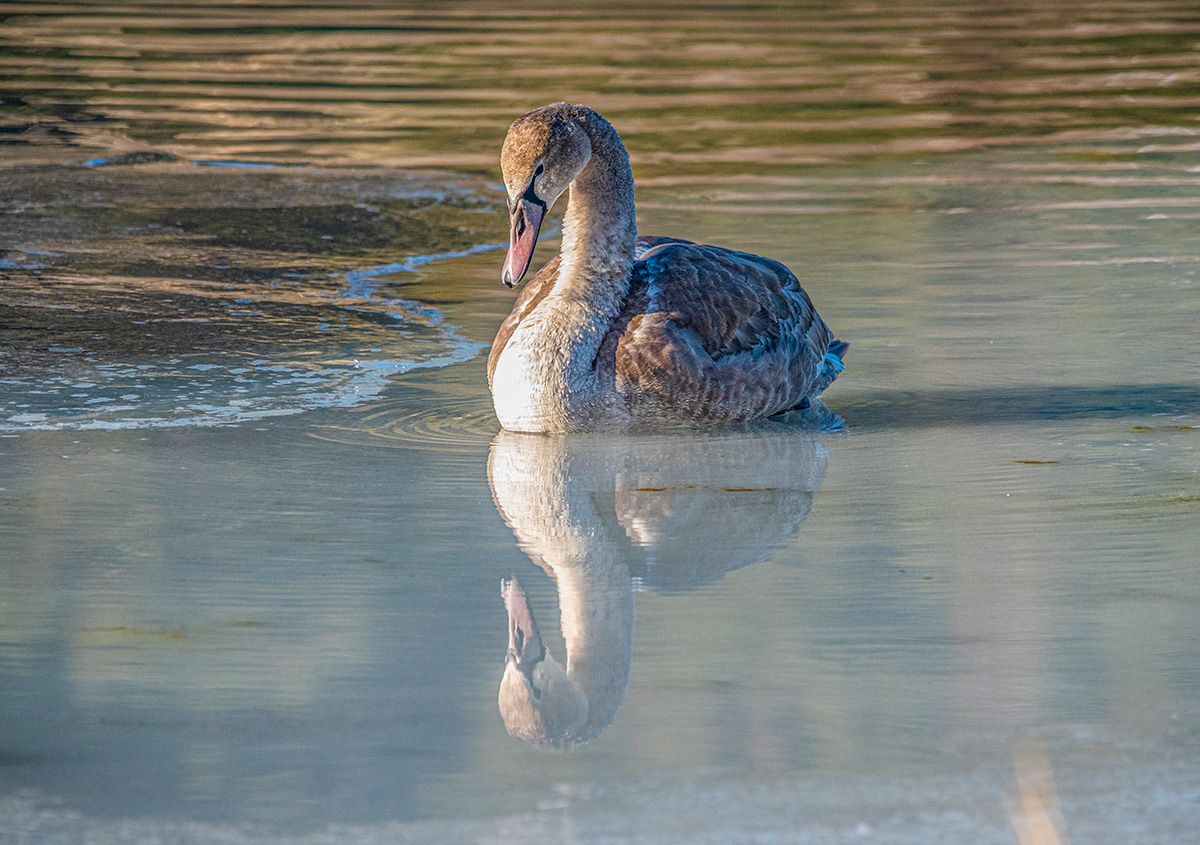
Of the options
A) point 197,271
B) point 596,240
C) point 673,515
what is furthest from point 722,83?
point 673,515

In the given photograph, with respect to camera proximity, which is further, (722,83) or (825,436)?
(722,83)

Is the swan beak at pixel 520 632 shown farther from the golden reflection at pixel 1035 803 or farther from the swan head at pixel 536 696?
the golden reflection at pixel 1035 803

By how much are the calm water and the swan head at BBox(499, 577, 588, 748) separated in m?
0.02

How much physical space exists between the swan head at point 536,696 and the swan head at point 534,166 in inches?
93.5

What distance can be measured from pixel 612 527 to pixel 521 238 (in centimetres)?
154

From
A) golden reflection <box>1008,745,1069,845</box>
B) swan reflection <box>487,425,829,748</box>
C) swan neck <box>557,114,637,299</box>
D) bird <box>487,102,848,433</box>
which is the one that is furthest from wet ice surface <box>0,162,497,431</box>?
golden reflection <box>1008,745,1069,845</box>

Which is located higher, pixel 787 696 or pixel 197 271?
pixel 787 696

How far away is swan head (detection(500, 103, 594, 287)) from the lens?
23.5 ft

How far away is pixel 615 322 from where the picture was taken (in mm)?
7449

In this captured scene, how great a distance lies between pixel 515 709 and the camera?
4473 mm

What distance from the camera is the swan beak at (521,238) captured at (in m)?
7.08

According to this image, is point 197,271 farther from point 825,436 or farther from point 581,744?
point 581,744

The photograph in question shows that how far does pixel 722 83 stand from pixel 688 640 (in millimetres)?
14564

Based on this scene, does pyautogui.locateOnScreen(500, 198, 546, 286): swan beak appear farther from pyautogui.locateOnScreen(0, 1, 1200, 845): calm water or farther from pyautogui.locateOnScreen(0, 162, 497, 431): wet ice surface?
pyautogui.locateOnScreen(0, 162, 497, 431): wet ice surface
